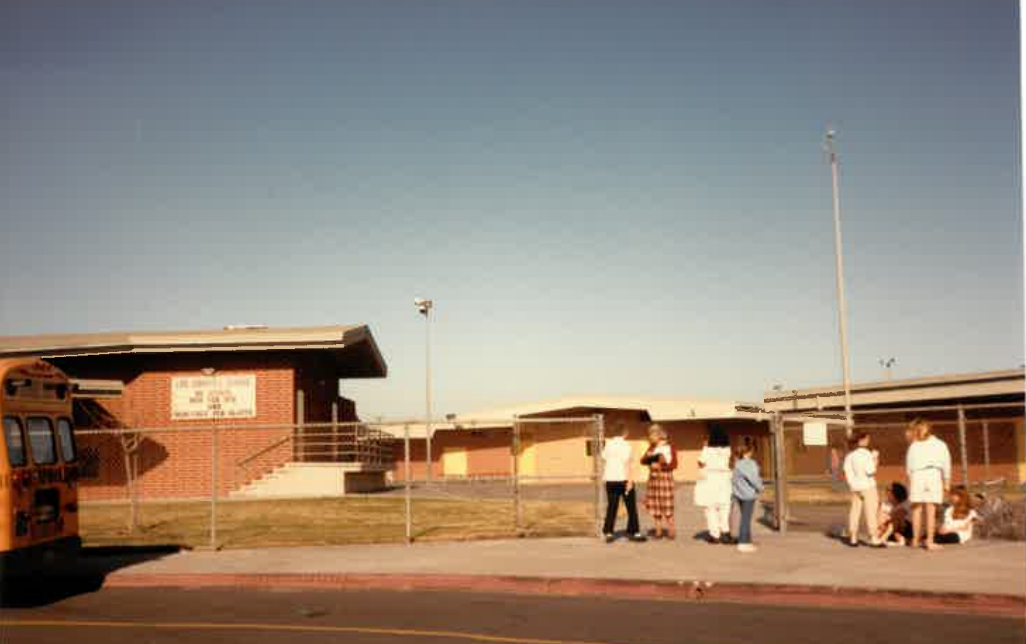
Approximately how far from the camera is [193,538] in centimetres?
1645

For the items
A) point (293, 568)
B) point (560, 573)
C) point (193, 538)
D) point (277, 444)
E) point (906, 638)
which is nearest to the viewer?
point (906, 638)

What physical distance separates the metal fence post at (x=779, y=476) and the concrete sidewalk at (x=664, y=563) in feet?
1.78

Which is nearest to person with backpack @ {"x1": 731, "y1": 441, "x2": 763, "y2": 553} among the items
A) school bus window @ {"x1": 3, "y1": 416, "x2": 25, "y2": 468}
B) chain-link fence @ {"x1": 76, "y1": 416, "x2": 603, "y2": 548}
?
chain-link fence @ {"x1": 76, "y1": 416, "x2": 603, "y2": 548}

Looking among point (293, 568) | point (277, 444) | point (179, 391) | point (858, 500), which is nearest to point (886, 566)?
point (858, 500)

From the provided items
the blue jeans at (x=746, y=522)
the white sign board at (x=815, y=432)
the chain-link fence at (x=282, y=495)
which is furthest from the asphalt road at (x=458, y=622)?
the white sign board at (x=815, y=432)

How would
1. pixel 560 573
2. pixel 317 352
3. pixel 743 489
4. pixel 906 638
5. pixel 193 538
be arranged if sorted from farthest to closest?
pixel 317 352 → pixel 193 538 → pixel 743 489 → pixel 560 573 → pixel 906 638

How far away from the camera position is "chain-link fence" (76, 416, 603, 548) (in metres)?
16.0

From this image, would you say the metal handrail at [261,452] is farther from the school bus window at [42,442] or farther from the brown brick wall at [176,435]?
the school bus window at [42,442]

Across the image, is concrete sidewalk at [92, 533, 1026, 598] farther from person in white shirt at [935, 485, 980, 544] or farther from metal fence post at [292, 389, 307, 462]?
metal fence post at [292, 389, 307, 462]

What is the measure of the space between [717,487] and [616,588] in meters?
3.65

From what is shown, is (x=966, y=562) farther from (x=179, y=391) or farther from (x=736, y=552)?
(x=179, y=391)

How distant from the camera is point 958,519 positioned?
44.3ft

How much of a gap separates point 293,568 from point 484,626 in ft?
14.6

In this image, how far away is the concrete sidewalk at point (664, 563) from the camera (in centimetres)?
1050
